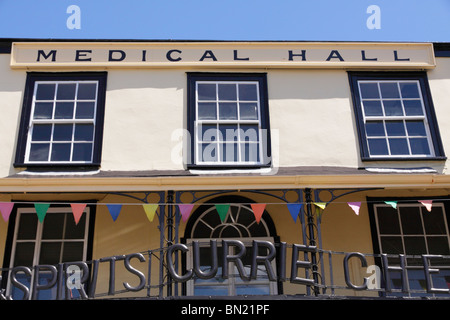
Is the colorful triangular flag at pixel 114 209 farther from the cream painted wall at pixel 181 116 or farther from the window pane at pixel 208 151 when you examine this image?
the window pane at pixel 208 151

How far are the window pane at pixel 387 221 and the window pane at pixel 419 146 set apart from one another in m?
1.23

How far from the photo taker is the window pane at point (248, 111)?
10117mm

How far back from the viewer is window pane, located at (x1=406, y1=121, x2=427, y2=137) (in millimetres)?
10031

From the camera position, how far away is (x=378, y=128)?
1007 cm

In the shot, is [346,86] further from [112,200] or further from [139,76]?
[112,200]

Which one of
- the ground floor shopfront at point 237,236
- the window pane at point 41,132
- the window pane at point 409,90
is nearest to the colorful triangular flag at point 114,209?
the ground floor shopfront at point 237,236

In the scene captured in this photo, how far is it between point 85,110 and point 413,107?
640 cm

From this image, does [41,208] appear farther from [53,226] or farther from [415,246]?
[415,246]

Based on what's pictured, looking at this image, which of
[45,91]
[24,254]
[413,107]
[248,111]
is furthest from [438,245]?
[45,91]

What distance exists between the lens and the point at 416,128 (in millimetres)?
10086

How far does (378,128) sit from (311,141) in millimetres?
1361

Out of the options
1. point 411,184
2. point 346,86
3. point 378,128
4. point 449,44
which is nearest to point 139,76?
point 346,86

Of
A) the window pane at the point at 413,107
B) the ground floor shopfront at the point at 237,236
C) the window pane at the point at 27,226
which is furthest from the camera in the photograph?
the window pane at the point at 413,107

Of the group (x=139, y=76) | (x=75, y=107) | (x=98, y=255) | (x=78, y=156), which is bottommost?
(x=98, y=255)
